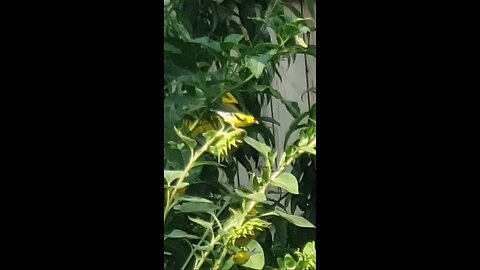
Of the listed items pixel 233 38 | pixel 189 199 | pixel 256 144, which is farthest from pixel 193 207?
pixel 233 38

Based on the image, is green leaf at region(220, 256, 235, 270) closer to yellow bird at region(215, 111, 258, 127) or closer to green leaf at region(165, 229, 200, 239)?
green leaf at region(165, 229, 200, 239)

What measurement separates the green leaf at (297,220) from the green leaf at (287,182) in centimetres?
3

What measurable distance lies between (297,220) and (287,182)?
0.18ft

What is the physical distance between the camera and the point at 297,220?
2.68 ft

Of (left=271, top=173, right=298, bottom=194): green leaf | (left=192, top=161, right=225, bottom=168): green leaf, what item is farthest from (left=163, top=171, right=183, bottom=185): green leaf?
(left=271, top=173, right=298, bottom=194): green leaf

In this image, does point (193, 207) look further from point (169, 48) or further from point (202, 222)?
point (169, 48)

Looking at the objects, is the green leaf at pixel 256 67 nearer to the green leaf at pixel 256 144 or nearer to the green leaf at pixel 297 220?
the green leaf at pixel 256 144

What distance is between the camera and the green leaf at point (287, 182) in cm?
81

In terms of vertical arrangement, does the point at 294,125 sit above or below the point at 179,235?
above

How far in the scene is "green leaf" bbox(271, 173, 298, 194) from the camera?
807mm
